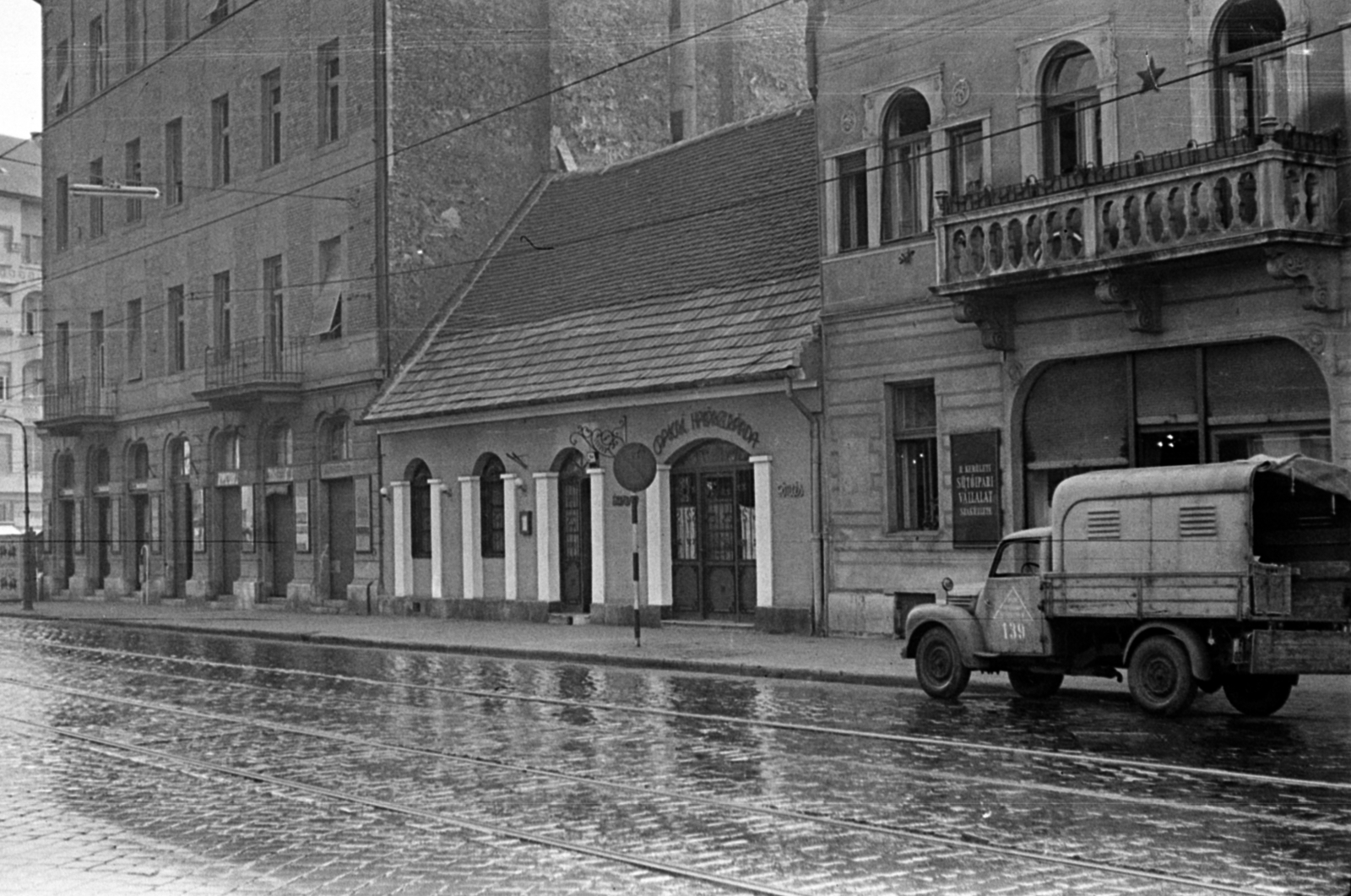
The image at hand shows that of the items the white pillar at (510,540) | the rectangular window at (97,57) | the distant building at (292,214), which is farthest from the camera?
the rectangular window at (97,57)

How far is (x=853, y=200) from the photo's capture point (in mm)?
25797

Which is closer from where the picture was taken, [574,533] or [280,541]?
[574,533]

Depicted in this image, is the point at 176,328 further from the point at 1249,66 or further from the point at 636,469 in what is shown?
the point at 1249,66

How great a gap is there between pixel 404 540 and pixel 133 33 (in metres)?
20.8

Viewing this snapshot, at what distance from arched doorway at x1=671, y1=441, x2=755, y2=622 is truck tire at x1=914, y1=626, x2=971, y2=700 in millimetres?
10005

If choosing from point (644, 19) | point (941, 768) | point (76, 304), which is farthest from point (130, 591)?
point (941, 768)

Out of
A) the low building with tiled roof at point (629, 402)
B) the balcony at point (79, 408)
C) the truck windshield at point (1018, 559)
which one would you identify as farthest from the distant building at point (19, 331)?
the truck windshield at point (1018, 559)

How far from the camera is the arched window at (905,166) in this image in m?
24.7

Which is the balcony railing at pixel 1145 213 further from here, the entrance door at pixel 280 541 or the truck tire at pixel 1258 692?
the entrance door at pixel 280 541

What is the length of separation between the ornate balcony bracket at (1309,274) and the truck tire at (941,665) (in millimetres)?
5615

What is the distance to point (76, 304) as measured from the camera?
168 ft

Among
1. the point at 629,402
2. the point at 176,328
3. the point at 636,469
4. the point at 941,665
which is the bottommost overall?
the point at 941,665

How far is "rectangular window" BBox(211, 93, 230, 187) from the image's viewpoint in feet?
144

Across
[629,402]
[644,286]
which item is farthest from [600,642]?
[644,286]
